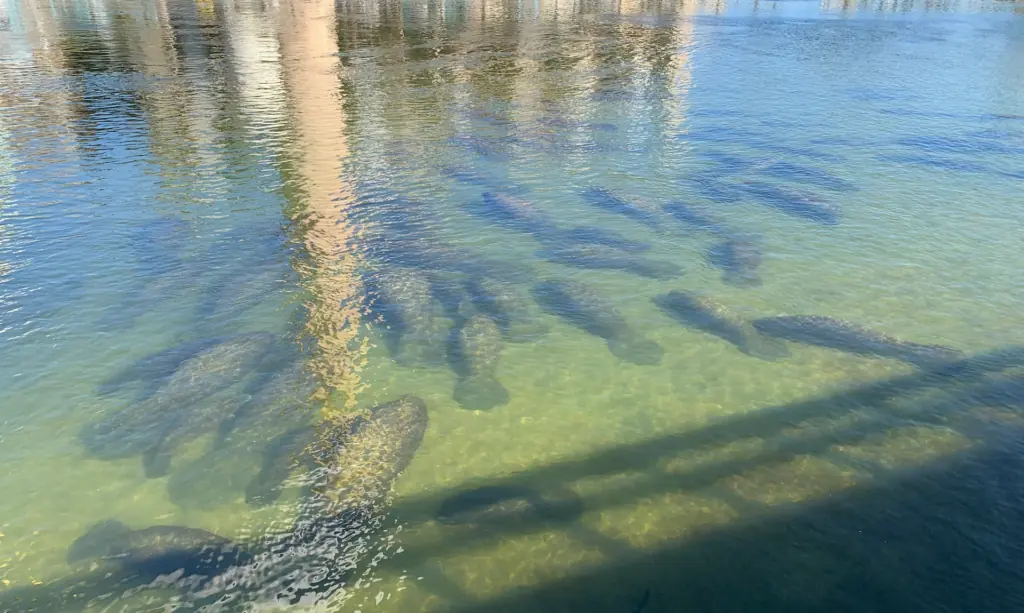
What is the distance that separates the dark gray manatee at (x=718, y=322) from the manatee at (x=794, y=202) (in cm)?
443

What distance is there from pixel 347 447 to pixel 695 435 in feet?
11.6

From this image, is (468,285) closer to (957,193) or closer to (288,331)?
(288,331)

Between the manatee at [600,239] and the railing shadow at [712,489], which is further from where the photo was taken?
the manatee at [600,239]

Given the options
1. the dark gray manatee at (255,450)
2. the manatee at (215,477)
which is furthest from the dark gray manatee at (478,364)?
the manatee at (215,477)

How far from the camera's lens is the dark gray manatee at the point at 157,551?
526 centimetres

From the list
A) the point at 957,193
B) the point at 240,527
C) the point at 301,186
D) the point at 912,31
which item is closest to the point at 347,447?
the point at 240,527

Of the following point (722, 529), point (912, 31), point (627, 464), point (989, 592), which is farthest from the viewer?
point (912, 31)

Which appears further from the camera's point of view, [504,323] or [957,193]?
[957,193]

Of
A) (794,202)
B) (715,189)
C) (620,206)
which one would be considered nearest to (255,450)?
(620,206)

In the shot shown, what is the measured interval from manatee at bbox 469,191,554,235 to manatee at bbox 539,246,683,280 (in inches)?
35.7

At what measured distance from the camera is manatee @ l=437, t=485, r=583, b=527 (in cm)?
570

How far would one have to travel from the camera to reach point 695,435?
22.4 ft

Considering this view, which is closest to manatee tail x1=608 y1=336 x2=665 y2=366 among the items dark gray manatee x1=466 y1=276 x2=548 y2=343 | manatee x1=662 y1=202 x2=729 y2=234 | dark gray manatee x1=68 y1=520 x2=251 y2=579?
dark gray manatee x1=466 y1=276 x2=548 y2=343

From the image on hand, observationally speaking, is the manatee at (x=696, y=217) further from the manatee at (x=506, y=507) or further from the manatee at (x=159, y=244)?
the manatee at (x=159, y=244)
